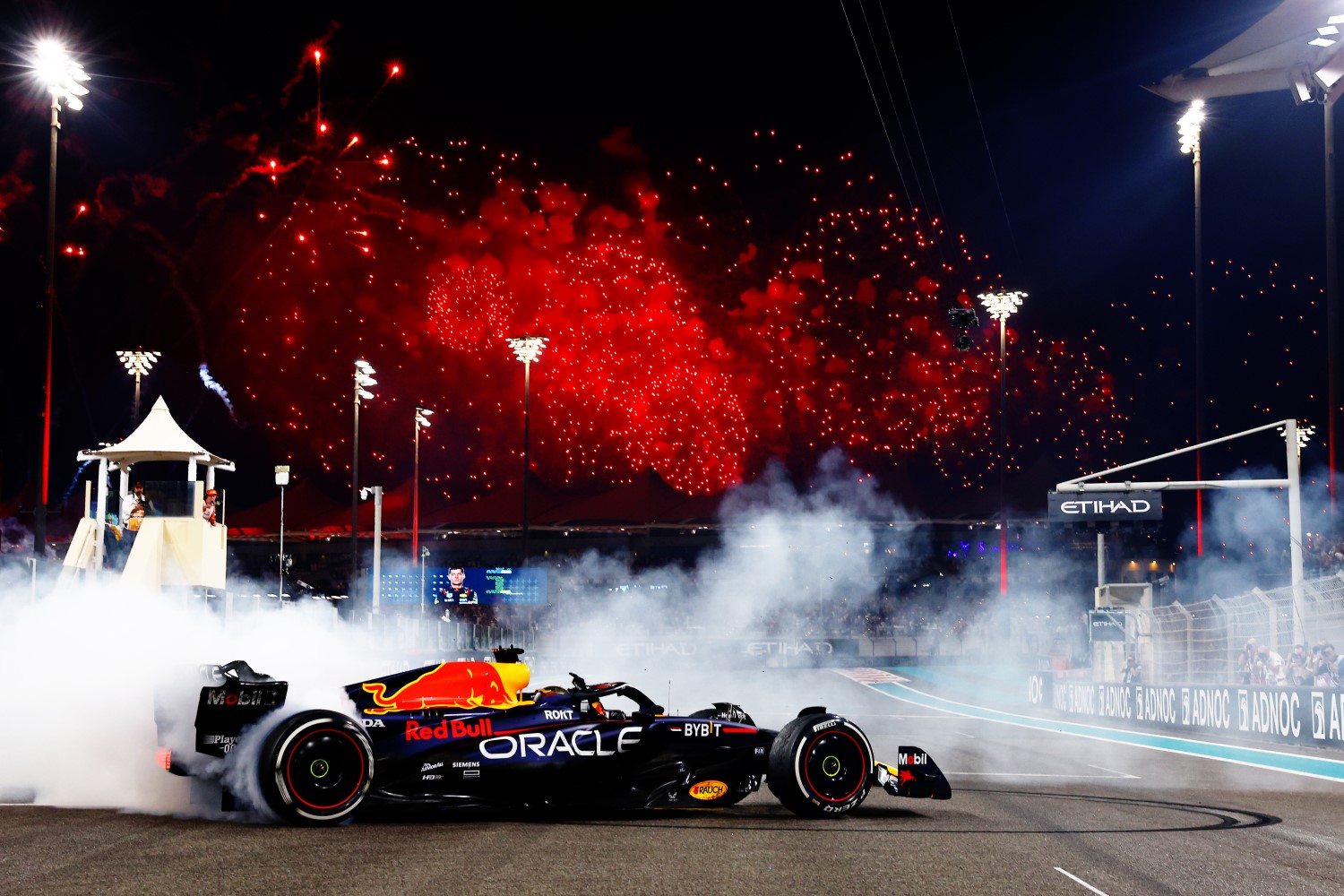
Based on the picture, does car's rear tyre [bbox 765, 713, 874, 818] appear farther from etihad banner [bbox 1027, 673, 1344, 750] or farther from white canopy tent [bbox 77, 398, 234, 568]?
white canopy tent [bbox 77, 398, 234, 568]

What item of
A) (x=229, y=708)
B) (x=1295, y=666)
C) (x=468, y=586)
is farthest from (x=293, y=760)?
(x=468, y=586)

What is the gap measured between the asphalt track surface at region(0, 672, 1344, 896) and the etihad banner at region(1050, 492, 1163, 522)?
20.4m

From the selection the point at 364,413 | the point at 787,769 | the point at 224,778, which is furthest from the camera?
the point at 364,413

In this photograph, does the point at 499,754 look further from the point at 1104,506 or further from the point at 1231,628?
the point at 1104,506

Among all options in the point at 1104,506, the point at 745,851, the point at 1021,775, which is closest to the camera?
the point at 745,851

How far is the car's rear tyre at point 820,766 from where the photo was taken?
37.2ft

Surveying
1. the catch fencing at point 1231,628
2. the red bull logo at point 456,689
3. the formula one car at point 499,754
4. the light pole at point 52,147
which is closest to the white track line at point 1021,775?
the formula one car at point 499,754

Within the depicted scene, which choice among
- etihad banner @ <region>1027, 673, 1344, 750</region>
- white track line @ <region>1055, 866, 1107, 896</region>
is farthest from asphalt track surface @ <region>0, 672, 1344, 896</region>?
etihad banner @ <region>1027, 673, 1344, 750</region>

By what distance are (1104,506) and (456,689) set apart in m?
25.9

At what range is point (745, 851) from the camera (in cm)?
920

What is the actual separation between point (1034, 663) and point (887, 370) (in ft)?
38.3

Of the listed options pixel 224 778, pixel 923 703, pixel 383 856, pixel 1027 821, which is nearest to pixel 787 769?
pixel 1027 821

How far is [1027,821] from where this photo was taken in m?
11.2

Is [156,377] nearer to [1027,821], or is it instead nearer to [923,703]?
[923,703]
